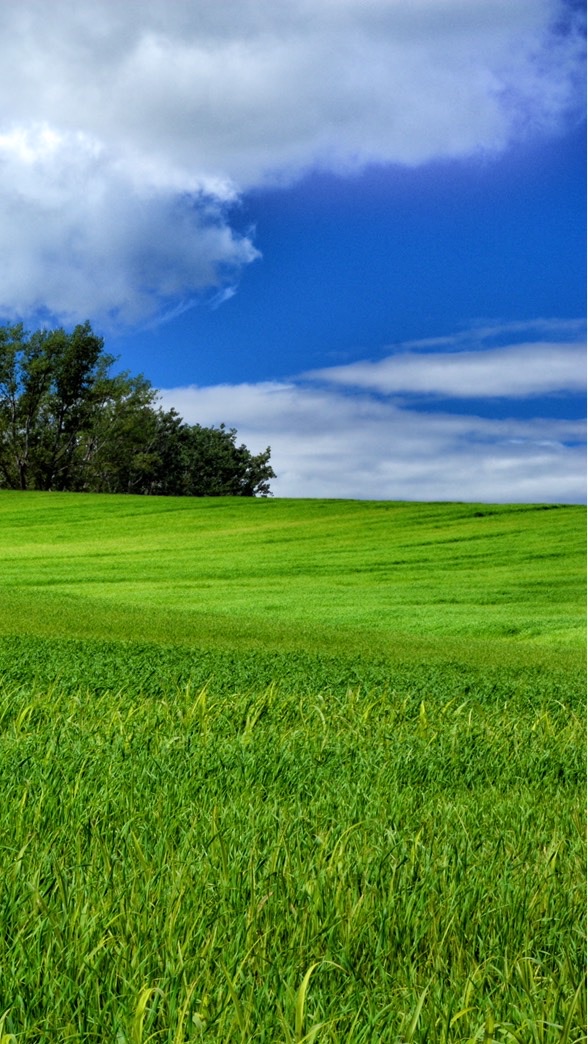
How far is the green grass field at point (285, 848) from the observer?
2320 millimetres

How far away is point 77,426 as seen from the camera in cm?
6188

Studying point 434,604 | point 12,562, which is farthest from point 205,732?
point 12,562

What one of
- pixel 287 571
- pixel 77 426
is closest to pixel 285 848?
pixel 287 571

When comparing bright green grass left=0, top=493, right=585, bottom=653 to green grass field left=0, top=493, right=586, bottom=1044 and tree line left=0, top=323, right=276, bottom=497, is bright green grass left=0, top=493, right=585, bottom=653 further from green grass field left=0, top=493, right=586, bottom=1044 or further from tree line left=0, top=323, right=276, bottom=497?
tree line left=0, top=323, right=276, bottom=497

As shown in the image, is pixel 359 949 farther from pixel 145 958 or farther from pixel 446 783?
pixel 446 783

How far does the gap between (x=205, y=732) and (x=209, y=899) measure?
2592 mm

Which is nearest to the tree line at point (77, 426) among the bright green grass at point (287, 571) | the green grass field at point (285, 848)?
the bright green grass at point (287, 571)

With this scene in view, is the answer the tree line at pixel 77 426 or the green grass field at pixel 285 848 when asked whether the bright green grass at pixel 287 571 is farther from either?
the tree line at pixel 77 426

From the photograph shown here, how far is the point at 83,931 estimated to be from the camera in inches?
105

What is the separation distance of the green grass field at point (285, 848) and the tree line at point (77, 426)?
52.9 metres

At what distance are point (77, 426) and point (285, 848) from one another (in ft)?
200

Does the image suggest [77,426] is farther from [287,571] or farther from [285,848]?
[285,848]

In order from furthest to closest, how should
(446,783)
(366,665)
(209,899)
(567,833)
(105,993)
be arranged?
(366,665), (446,783), (567,833), (209,899), (105,993)

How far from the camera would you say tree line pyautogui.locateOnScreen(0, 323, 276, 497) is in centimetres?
6041
